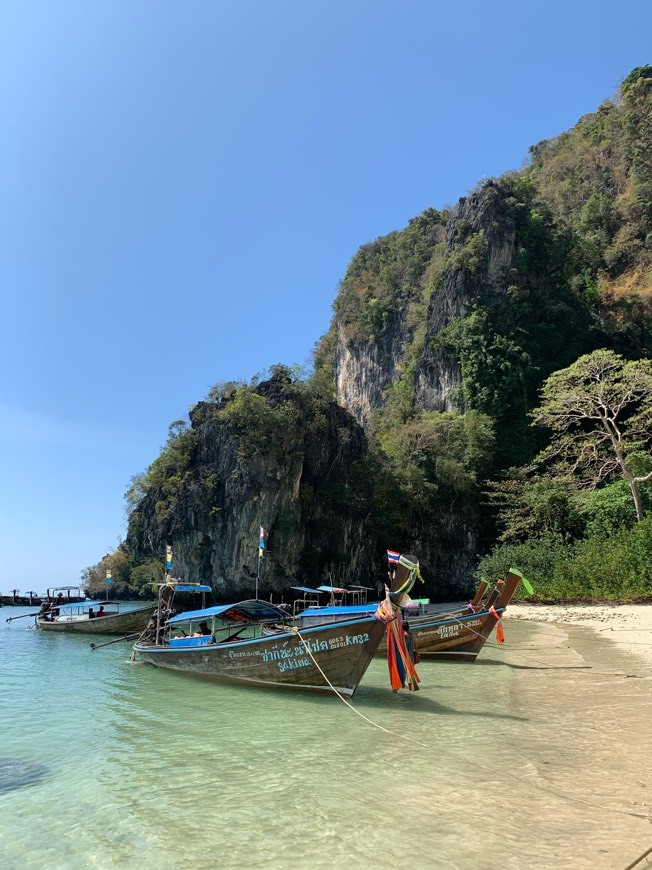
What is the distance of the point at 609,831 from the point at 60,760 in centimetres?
628

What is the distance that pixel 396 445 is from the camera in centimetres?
3919

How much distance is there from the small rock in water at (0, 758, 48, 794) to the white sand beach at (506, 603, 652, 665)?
10.6 m

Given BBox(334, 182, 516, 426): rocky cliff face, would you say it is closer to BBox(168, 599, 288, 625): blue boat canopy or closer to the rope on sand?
BBox(168, 599, 288, 625): blue boat canopy

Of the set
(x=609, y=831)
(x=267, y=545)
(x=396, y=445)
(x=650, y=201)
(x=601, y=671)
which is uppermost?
(x=650, y=201)

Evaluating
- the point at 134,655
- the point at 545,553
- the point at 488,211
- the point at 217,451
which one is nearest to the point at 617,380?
the point at 545,553

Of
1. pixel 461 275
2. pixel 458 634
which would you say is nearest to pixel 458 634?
pixel 458 634

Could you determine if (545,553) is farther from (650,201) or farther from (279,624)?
(650,201)

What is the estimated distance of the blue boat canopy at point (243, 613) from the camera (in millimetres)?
12289

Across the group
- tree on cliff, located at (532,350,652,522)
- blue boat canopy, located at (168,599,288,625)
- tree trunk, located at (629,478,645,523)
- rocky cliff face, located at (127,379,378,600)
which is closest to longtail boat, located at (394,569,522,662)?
blue boat canopy, located at (168,599,288,625)

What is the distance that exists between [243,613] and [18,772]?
6.62 meters

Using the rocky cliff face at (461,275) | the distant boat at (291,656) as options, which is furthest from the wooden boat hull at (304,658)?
the rocky cliff face at (461,275)

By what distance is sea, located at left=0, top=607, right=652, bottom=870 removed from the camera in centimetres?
412

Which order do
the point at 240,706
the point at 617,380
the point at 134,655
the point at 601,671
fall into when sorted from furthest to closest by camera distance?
1. the point at 617,380
2. the point at 134,655
3. the point at 601,671
4. the point at 240,706

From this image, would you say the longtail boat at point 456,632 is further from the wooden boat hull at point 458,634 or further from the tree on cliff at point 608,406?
the tree on cliff at point 608,406
